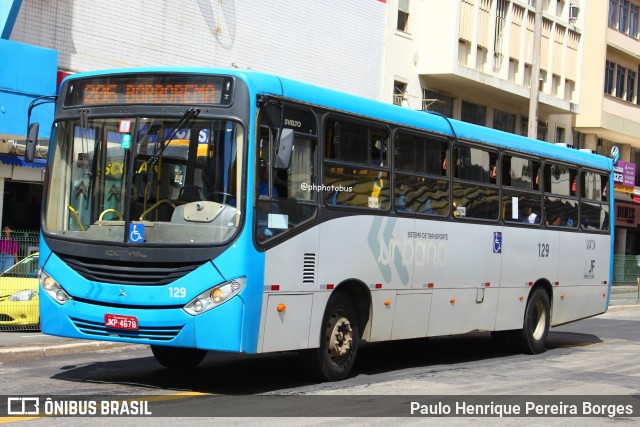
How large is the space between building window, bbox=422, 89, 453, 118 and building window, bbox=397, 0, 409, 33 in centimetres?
226

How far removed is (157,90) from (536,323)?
342 inches

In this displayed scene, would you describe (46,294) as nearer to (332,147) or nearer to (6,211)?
(332,147)

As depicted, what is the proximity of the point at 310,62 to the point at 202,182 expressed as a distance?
1961cm

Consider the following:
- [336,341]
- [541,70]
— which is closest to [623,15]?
[541,70]

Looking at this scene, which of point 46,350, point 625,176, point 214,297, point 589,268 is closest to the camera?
point 214,297

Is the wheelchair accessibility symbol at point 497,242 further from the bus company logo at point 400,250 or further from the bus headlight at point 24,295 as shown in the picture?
the bus headlight at point 24,295

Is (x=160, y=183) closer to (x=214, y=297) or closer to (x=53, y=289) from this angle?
(x=214, y=297)

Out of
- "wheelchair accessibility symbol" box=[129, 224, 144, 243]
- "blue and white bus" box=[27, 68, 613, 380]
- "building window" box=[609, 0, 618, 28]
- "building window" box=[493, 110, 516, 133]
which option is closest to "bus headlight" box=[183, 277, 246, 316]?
"blue and white bus" box=[27, 68, 613, 380]

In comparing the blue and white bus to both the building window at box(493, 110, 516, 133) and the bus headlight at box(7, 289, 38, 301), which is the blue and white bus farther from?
the building window at box(493, 110, 516, 133)

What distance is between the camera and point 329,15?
98.4ft

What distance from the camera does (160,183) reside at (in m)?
10.2

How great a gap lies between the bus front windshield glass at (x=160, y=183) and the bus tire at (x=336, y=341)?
2.02m

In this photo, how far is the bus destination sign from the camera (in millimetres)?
10320

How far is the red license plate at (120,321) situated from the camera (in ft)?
33.1
